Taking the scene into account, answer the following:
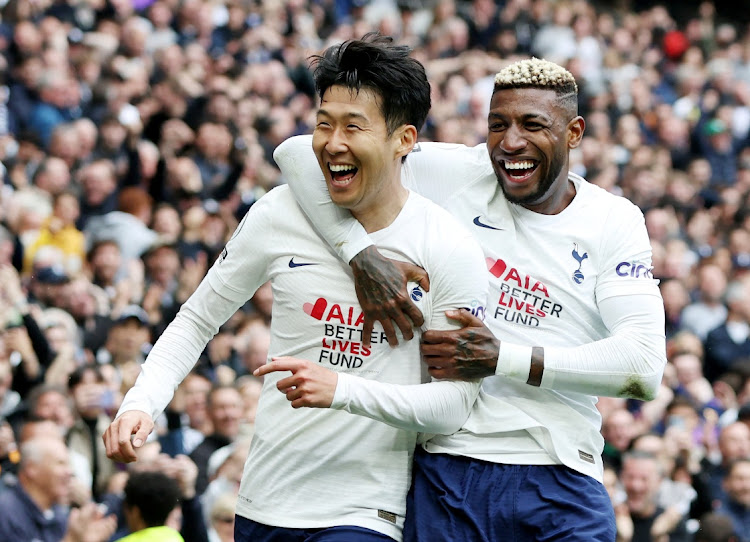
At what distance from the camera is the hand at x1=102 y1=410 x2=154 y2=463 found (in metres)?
3.17

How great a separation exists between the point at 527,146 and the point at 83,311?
4.08 meters

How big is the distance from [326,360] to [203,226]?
5083 millimetres

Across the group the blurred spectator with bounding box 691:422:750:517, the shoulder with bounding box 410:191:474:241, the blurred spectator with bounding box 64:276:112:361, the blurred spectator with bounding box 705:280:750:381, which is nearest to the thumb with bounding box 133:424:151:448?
the shoulder with bounding box 410:191:474:241

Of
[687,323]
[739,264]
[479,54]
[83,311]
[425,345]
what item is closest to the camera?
[425,345]

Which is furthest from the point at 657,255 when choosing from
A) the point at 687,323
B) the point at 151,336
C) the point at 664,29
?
the point at 664,29

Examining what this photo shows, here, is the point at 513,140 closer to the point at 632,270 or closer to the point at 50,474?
the point at 632,270

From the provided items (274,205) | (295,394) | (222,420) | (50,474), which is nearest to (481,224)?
(274,205)

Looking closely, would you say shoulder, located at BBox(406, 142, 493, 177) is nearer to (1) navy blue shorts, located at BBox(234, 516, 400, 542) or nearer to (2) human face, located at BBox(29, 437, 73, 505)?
(1) navy blue shorts, located at BBox(234, 516, 400, 542)

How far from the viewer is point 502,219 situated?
3.72m

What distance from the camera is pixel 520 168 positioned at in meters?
3.69

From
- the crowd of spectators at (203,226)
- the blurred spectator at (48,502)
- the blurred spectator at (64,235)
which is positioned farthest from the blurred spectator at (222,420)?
the blurred spectator at (64,235)

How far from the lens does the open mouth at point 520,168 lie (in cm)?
367

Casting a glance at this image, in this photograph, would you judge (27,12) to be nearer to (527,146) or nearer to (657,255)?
(657,255)

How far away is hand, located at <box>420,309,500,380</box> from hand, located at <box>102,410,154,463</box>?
0.81 meters
